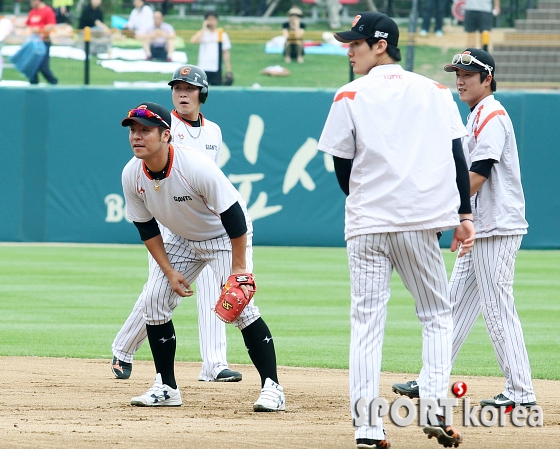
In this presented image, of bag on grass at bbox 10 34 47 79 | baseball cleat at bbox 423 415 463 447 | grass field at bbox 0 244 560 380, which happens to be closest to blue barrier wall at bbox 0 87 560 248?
grass field at bbox 0 244 560 380

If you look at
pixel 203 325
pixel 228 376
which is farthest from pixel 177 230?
pixel 228 376

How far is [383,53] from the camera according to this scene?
443cm

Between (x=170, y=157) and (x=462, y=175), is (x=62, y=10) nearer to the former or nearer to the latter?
(x=170, y=157)

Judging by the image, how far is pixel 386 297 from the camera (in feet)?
14.3

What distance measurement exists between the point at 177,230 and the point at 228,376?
4.50 ft

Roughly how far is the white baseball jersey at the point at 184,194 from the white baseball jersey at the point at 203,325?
1.06 metres

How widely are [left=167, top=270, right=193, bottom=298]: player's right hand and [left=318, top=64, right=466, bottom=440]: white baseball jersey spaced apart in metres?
1.30

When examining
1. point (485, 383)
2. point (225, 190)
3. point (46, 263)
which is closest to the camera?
point (225, 190)

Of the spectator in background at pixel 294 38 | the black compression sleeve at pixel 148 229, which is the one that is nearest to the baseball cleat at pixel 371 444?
the black compression sleeve at pixel 148 229

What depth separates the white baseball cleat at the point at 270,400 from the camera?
17.3 feet

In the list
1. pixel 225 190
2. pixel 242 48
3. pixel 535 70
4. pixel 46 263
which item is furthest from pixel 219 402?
pixel 535 70

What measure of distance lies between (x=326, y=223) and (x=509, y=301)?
406 inches

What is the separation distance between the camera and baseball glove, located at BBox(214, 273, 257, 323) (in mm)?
5180

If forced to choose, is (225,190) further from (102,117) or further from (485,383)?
(102,117)
